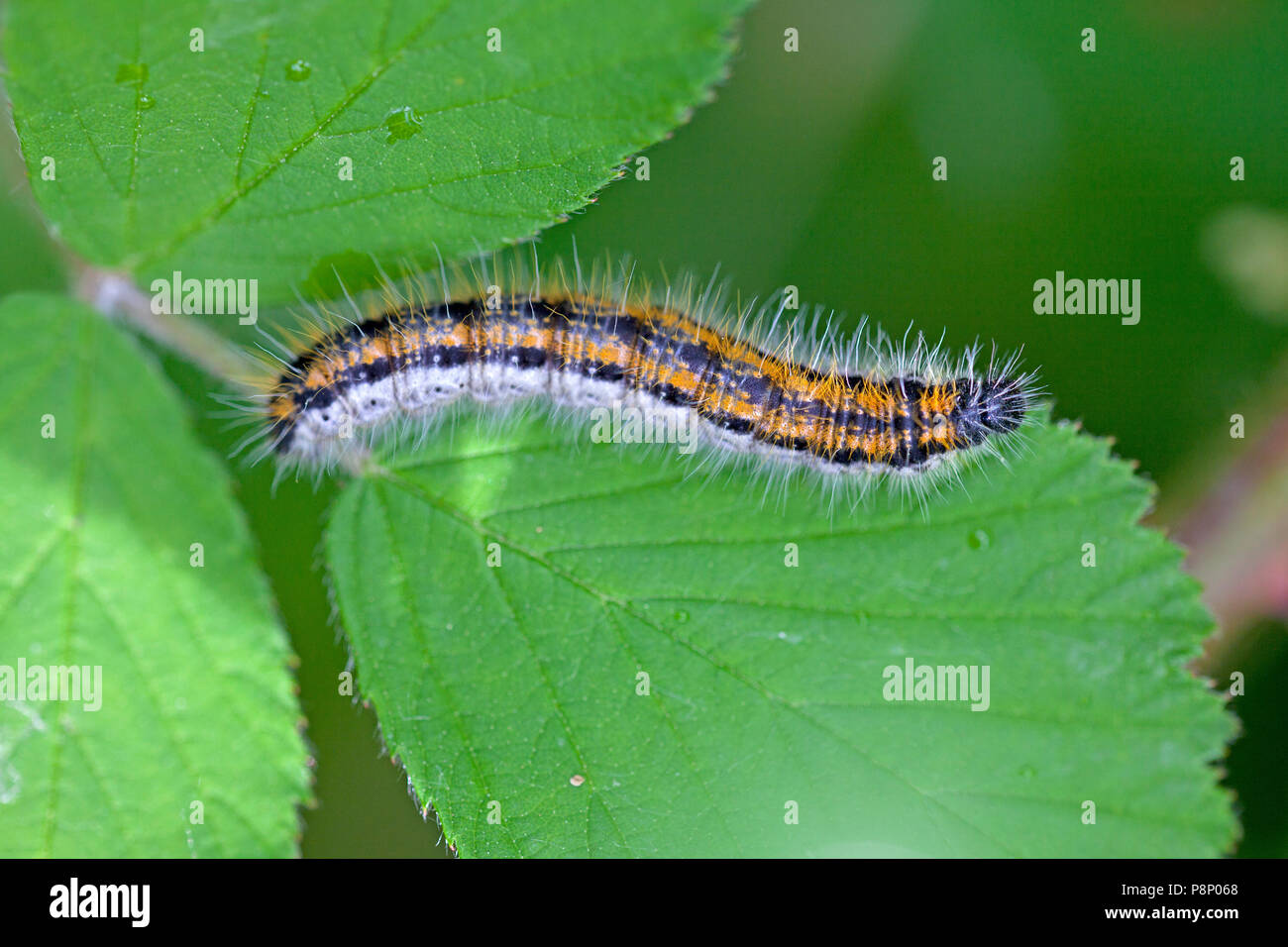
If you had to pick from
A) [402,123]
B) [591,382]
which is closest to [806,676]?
[591,382]

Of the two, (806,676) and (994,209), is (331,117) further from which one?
(994,209)

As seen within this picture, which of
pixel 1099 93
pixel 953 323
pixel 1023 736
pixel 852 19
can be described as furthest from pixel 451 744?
pixel 1099 93

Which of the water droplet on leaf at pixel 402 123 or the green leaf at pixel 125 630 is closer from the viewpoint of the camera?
the water droplet on leaf at pixel 402 123

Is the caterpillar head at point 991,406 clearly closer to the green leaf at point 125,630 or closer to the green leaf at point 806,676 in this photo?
the green leaf at point 806,676

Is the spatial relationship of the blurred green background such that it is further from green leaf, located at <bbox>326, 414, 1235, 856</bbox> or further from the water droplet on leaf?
the water droplet on leaf

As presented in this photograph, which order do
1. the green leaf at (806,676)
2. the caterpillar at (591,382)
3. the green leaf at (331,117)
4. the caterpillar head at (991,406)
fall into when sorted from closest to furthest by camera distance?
1. the green leaf at (331,117)
2. the green leaf at (806,676)
3. the caterpillar head at (991,406)
4. the caterpillar at (591,382)

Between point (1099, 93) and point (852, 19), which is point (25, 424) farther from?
point (1099, 93)

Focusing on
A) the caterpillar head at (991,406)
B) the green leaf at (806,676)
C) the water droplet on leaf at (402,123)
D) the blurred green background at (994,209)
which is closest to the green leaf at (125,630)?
the green leaf at (806,676)

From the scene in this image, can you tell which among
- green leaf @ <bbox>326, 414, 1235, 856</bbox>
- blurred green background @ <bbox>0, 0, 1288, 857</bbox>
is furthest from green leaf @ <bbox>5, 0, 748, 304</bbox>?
blurred green background @ <bbox>0, 0, 1288, 857</bbox>
